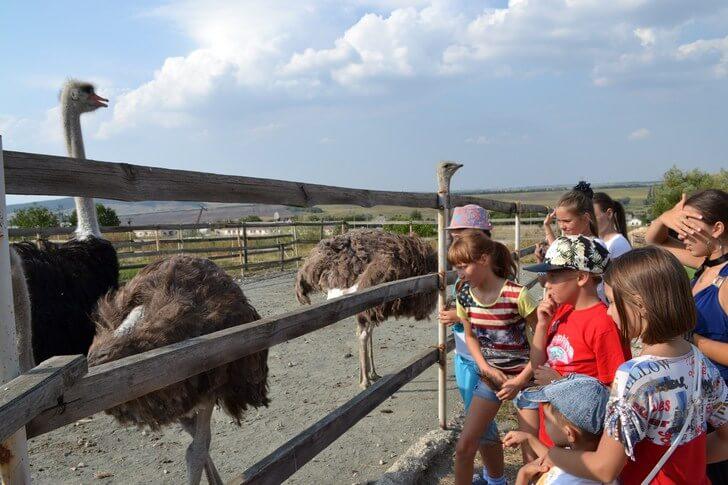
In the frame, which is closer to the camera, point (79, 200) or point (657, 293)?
point (657, 293)

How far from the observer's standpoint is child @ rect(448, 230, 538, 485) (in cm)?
235

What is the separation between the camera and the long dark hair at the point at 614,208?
10.6ft

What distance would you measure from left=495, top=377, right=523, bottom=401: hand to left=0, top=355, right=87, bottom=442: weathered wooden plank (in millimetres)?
1566

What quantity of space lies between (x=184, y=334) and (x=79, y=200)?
2.34 metres

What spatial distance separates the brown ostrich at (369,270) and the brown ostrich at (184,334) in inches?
74.9

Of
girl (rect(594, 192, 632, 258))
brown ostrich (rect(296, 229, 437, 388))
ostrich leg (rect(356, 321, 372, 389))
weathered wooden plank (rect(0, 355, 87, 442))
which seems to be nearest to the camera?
weathered wooden plank (rect(0, 355, 87, 442))

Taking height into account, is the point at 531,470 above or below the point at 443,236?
below

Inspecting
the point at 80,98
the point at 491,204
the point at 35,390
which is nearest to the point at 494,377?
the point at 35,390

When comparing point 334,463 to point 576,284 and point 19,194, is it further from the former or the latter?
point 19,194

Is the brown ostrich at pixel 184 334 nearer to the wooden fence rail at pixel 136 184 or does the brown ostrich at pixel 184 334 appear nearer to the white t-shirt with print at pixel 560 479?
the wooden fence rail at pixel 136 184

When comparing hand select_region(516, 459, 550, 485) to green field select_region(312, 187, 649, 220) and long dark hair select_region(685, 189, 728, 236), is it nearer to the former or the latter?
long dark hair select_region(685, 189, 728, 236)

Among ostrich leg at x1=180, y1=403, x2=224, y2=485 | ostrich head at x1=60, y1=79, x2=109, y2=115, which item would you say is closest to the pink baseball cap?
ostrich leg at x1=180, y1=403, x2=224, y2=485

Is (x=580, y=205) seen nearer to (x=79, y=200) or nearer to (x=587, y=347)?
(x=587, y=347)

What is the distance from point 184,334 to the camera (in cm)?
245
